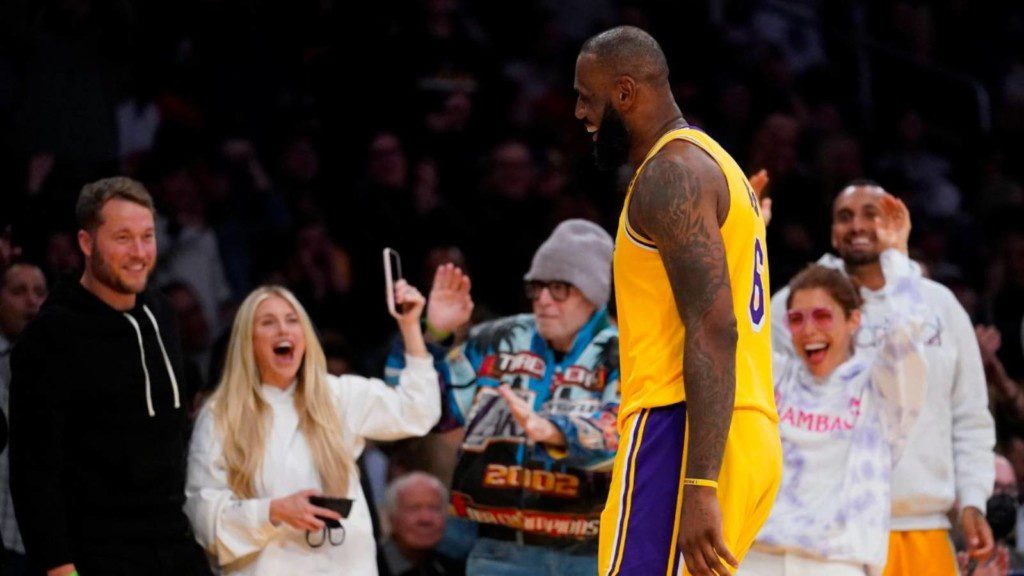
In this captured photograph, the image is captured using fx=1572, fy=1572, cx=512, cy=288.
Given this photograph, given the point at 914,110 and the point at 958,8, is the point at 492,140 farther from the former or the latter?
the point at 958,8

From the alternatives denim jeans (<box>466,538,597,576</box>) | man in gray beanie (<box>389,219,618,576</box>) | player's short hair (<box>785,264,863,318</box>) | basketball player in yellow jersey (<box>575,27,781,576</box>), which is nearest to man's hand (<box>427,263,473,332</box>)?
man in gray beanie (<box>389,219,618,576</box>)

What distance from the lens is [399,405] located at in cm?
516

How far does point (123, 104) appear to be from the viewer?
8234 millimetres

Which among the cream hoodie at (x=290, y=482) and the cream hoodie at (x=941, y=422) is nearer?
the cream hoodie at (x=290, y=482)

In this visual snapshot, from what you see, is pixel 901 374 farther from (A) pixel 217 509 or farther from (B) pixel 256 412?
(A) pixel 217 509

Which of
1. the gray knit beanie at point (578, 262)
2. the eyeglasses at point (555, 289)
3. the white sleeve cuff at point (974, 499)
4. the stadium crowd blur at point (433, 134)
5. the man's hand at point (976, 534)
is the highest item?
the stadium crowd blur at point (433, 134)

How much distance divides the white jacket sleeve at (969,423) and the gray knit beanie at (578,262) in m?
1.19

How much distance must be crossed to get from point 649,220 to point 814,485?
67.6 inches

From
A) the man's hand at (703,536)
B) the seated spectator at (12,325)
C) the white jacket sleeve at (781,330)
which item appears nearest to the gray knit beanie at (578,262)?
the white jacket sleeve at (781,330)

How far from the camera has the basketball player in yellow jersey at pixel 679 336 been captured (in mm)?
3316

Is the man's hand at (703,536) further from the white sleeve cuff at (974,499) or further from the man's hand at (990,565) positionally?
the man's hand at (990,565)

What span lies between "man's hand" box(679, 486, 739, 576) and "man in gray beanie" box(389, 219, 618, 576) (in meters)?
1.54

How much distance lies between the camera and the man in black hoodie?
4434mm

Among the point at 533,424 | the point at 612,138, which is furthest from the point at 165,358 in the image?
the point at 612,138
